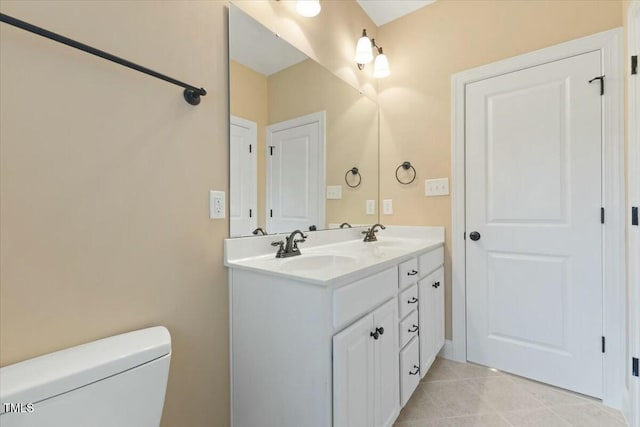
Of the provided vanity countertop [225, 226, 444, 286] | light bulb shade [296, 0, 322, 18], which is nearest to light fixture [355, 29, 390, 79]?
light bulb shade [296, 0, 322, 18]

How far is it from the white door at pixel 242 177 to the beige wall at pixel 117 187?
51 millimetres

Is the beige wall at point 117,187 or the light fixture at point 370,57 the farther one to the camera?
the light fixture at point 370,57

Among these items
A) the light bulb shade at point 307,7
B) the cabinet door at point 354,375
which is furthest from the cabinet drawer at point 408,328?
the light bulb shade at point 307,7

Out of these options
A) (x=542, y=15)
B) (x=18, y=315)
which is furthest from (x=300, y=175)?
(x=542, y=15)

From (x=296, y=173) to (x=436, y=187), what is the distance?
42.9 inches

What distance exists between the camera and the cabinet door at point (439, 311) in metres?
1.82

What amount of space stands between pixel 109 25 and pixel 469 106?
2.02 meters

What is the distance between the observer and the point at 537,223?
5.69 ft

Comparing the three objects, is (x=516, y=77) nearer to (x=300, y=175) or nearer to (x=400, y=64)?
(x=400, y=64)

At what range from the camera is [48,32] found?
74 centimetres

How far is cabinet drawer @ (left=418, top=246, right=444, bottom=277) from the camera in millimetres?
1647

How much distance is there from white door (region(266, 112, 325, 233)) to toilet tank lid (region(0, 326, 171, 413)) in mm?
729

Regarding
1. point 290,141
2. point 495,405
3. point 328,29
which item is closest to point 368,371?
point 495,405

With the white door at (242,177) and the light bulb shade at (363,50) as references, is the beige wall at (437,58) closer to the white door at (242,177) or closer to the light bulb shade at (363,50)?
the light bulb shade at (363,50)
